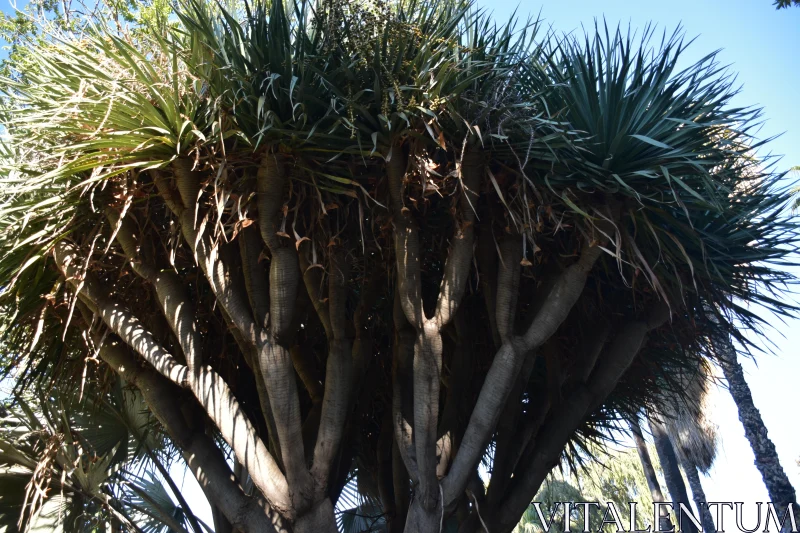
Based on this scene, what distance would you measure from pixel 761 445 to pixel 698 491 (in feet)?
11.5

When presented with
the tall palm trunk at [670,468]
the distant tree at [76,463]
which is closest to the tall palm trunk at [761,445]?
the tall palm trunk at [670,468]

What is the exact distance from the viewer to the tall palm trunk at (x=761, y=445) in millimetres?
8812

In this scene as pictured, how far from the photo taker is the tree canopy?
140 inches

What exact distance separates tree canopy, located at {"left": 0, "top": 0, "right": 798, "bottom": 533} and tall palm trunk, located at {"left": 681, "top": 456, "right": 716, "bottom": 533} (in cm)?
822

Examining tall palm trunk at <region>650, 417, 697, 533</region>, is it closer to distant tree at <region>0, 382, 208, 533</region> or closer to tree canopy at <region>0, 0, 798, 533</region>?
tree canopy at <region>0, 0, 798, 533</region>

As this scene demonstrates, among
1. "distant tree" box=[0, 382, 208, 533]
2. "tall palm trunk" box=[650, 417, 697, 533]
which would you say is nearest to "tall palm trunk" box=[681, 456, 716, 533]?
"tall palm trunk" box=[650, 417, 697, 533]

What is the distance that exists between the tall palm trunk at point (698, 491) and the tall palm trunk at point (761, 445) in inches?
93.9

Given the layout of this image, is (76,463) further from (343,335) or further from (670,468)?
(670,468)

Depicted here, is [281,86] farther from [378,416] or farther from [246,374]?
[378,416]

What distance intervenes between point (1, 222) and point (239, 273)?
4.84 feet

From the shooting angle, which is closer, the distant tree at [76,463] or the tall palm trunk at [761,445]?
the distant tree at [76,463]

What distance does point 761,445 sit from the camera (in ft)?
30.5

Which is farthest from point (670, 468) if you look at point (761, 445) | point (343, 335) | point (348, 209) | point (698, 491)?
point (348, 209)

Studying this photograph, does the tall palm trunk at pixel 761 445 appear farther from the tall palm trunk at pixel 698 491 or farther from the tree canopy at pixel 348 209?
the tree canopy at pixel 348 209
